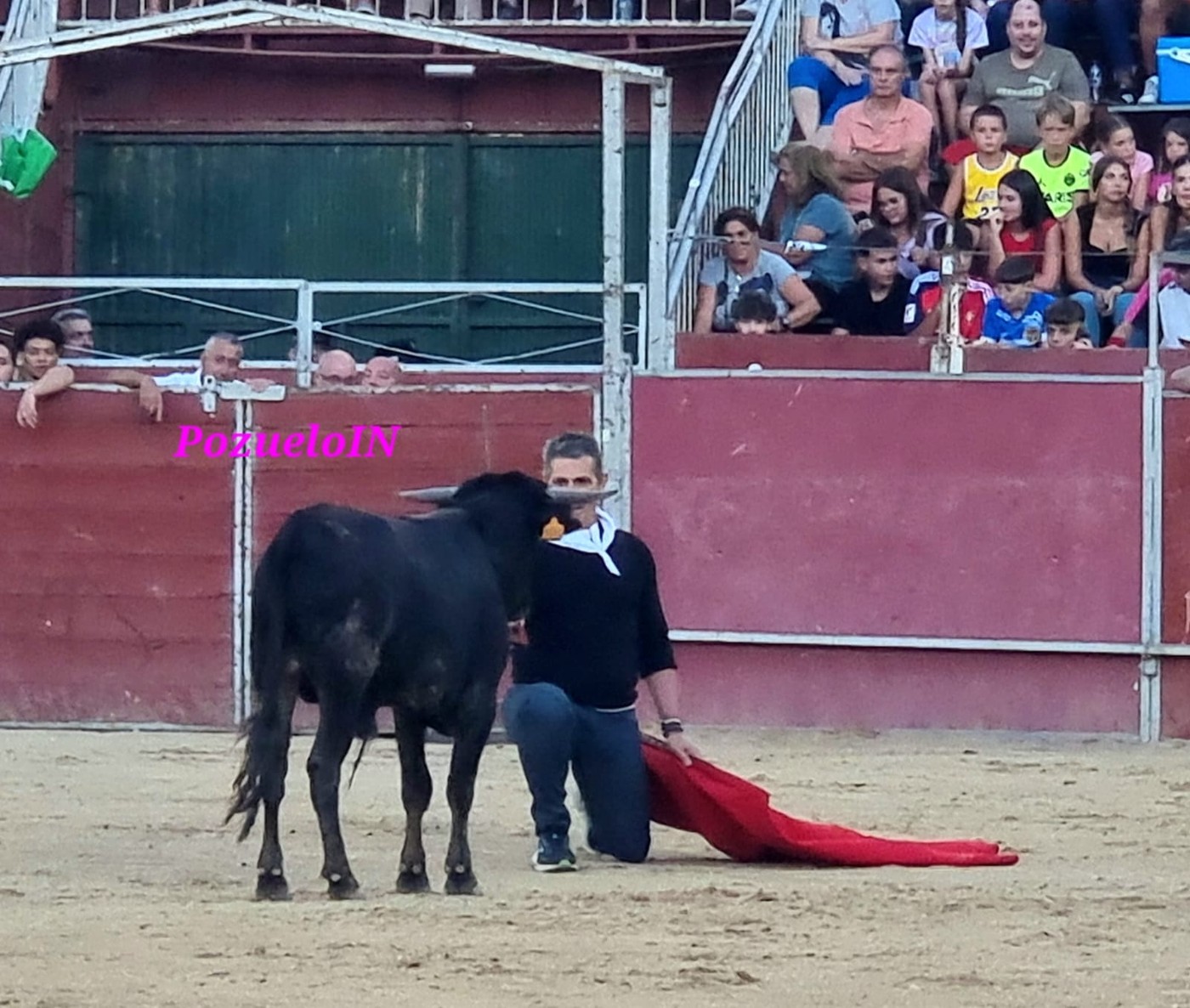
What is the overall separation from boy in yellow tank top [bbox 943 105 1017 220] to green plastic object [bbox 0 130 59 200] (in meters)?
4.44

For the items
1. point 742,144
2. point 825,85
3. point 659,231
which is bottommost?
point 659,231

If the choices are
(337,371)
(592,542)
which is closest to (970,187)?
(337,371)

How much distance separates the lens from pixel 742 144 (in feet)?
43.3

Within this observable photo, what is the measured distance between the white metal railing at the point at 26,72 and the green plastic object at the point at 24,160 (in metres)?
0.98

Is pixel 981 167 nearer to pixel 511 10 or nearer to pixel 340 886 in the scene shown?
pixel 511 10

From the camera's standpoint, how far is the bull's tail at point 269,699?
666 centimetres

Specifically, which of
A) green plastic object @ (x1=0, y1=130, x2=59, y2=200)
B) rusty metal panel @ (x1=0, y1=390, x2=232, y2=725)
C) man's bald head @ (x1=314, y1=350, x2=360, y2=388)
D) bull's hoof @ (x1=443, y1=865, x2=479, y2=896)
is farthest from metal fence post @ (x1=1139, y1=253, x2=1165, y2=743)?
green plastic object @ (x1=0, y1=130, x2=59, y2=200)

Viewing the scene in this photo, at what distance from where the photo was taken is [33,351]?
11320 mm

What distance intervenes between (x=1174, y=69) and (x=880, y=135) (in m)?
1.71

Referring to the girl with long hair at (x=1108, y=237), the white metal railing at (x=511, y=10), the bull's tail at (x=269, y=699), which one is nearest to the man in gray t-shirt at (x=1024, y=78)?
the girl with long hair at (x=1108, y=237)

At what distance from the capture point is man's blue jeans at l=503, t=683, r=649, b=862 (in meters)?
7.38

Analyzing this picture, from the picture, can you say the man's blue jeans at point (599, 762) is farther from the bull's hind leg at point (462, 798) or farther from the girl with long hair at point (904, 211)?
the girl with long hair at point (904, 211)

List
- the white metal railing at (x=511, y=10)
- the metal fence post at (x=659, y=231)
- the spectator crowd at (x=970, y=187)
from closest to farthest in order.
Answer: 1. the metal fence post at (x=659, y=231)
2. the spectator crowd at (x=970, y=187)
3. the white metal railing at (x=511, y=10)

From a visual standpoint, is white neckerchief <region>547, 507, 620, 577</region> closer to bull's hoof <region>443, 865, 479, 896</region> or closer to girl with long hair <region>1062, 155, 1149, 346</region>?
bull's hoof <region>443, 865, 479, 896</region>
